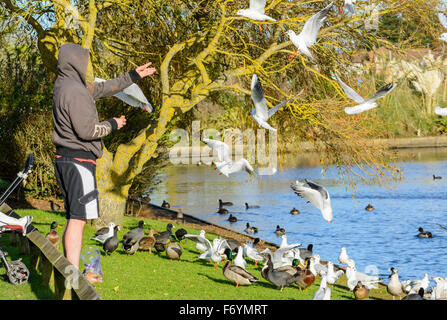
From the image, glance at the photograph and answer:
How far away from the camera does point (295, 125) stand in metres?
12.8

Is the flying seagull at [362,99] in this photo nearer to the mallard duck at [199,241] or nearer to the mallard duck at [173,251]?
the mallard duck at [199,241]

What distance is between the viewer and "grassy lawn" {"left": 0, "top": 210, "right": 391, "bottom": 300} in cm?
683

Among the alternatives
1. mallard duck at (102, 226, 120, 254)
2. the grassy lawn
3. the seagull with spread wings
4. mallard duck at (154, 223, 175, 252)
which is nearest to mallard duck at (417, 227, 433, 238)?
the grassy lawn

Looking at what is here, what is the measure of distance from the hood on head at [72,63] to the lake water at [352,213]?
7.44m

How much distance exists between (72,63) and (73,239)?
1666mm

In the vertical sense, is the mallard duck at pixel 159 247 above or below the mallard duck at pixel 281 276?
above

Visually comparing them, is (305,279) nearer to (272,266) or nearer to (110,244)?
(272,266)

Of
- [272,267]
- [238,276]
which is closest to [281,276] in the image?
[272,267]

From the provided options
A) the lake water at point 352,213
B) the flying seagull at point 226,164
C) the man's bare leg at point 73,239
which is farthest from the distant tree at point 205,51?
the man's bare leg at point 73,239

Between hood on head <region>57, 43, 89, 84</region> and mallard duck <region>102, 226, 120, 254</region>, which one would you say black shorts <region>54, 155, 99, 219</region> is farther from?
mallard duck <region>102, 226, 120, 254</region>

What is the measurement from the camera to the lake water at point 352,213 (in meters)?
14.2

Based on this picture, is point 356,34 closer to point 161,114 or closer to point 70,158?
point 161,114

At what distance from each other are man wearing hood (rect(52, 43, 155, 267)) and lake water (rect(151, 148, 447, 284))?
7.40 meters

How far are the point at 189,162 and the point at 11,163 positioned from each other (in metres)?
19.4
